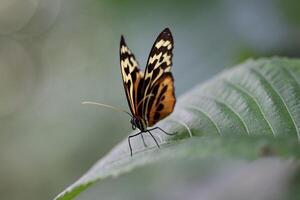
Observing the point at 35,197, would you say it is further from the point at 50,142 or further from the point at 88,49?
the point at 88,49

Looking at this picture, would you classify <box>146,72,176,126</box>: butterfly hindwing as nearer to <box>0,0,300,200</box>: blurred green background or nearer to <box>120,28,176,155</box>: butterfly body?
<box>120,28,176,155</box>: butterfly body

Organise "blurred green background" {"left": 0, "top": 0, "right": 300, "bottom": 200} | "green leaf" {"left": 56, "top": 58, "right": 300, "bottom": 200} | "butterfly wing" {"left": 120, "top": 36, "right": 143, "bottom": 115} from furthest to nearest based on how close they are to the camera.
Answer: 1. "blurred green background" {"left": 0, "top": 0, "right": 300, "bottom": 200}
2. "butterfly wing" {"left": 120, "top": 36, "right": 143, "bottom": 115}
3. "green leaf" {"left": 56, "top": 58, "right": 300, "bottom": 200}

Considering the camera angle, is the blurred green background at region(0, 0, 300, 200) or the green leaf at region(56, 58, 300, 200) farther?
the blurred green background at region(0, 0, 300, 200)

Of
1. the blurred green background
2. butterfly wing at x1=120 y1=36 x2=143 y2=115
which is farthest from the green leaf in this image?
the blurred green background

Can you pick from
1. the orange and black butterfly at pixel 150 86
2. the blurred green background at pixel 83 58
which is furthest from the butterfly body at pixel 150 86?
the blurred green background at pixel 83 58

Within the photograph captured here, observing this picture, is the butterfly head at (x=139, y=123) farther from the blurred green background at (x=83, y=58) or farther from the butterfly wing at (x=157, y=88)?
the blurred green background at (x=83, y=58)

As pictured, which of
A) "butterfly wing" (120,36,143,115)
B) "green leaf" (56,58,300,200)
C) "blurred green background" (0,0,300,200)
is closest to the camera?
"green leaf" (56,58,300,200)

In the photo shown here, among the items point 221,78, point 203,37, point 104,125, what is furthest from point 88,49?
point 221,78
